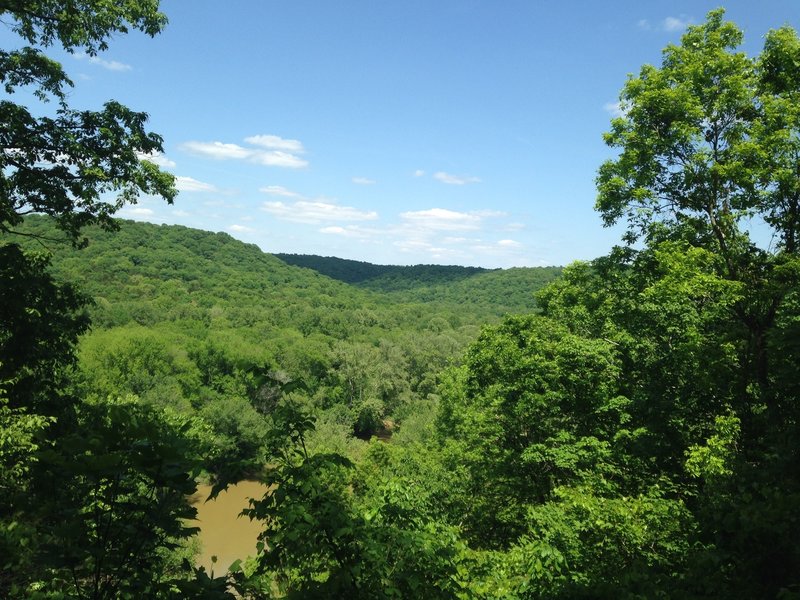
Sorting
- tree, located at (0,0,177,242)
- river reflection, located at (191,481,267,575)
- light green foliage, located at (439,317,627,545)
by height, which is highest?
tree, located at (0,0,177,242)

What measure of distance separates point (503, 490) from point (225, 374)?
44.6 metres

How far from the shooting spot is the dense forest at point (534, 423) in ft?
8.07

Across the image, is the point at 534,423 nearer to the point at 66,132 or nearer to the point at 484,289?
the point at 66,132

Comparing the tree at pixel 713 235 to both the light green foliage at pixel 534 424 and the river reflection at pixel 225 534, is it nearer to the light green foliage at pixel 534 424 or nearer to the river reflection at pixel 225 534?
the light green foliage at pixel 534 424

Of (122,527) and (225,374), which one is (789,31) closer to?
(122,527)

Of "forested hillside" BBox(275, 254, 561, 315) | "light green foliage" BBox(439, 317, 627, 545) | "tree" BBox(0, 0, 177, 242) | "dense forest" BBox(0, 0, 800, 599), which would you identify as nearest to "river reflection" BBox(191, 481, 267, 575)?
"dense forest" BBox(0, 0, 800, 599)

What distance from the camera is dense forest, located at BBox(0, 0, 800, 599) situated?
246 centimetres

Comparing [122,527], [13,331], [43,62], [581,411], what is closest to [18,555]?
[122,527]

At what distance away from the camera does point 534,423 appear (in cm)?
1428

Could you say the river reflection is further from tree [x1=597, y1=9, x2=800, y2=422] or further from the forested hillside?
the forested hillside

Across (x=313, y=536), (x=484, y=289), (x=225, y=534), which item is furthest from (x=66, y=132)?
(x=484, y=289)

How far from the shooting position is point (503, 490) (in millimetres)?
15281

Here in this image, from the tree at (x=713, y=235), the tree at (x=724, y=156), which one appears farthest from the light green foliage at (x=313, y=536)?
the tree at (x=724, y=156)

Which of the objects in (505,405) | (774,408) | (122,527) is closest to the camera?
(122,527)
